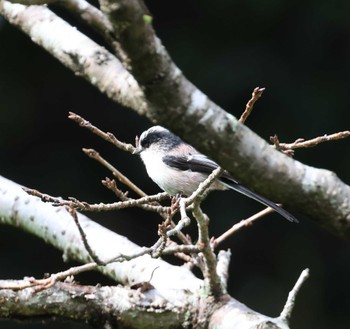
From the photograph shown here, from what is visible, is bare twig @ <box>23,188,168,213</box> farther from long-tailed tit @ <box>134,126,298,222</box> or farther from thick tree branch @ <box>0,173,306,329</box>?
long-tailed tit @ <box>134,126,298,222</box>

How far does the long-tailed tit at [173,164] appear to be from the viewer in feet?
12.1

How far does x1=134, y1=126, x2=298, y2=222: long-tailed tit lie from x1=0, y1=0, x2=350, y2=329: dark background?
4.96ft

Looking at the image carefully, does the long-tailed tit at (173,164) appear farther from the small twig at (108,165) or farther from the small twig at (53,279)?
the small twig at (53,279)

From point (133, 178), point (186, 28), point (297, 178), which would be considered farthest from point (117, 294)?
point (186, 28)

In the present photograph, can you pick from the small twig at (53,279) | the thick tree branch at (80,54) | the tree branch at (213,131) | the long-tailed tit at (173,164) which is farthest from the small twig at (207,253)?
the long-tailed tit at (173,164)

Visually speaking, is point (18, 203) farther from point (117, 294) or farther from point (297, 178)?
point (297, 178)

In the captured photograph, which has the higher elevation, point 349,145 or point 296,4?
point 296,4

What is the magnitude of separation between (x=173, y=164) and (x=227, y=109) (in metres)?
1.75

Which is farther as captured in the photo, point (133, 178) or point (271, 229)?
point (271, 229)

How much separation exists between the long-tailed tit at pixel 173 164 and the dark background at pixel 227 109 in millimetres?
1512

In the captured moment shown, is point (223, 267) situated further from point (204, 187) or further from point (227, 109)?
point (227, 109)

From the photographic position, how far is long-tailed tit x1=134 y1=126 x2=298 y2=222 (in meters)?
3.67

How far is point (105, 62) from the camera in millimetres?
1590

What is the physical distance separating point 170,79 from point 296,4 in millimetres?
4410
